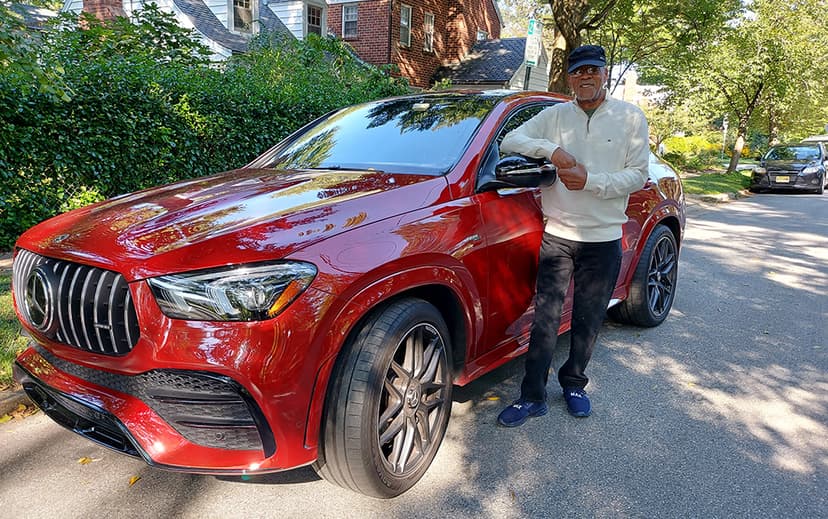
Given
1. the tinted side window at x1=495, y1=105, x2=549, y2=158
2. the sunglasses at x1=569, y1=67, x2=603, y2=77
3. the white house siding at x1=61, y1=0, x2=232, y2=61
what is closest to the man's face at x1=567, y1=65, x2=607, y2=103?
the sunglasses at x1=569, y1=67, x2=603, y2=77

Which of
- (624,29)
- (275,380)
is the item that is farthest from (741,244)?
(624,29)

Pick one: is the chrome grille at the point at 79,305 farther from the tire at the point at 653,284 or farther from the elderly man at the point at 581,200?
the tire at the point at 653,284

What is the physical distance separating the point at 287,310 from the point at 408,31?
19379 millimetres

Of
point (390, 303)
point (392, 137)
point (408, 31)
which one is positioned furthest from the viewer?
point (408, 31)

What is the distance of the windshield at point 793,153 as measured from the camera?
1864 centimetres

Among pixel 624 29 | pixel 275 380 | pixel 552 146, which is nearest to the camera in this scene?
pixel 275 380

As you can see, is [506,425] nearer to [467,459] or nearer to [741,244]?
[467,459]

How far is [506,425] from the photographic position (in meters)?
3.17

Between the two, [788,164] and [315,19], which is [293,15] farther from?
[788,164]

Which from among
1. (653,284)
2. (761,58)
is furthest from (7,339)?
(761,58)

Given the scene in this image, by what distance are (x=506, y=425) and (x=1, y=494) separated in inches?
93.1

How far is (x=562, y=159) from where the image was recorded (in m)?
2.85

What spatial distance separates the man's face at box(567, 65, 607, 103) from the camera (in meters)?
2.93

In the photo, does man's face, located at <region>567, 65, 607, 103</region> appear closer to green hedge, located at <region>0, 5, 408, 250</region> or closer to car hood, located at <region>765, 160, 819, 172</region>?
green hedge, located at <region>0, 5, 408, 250</region>
